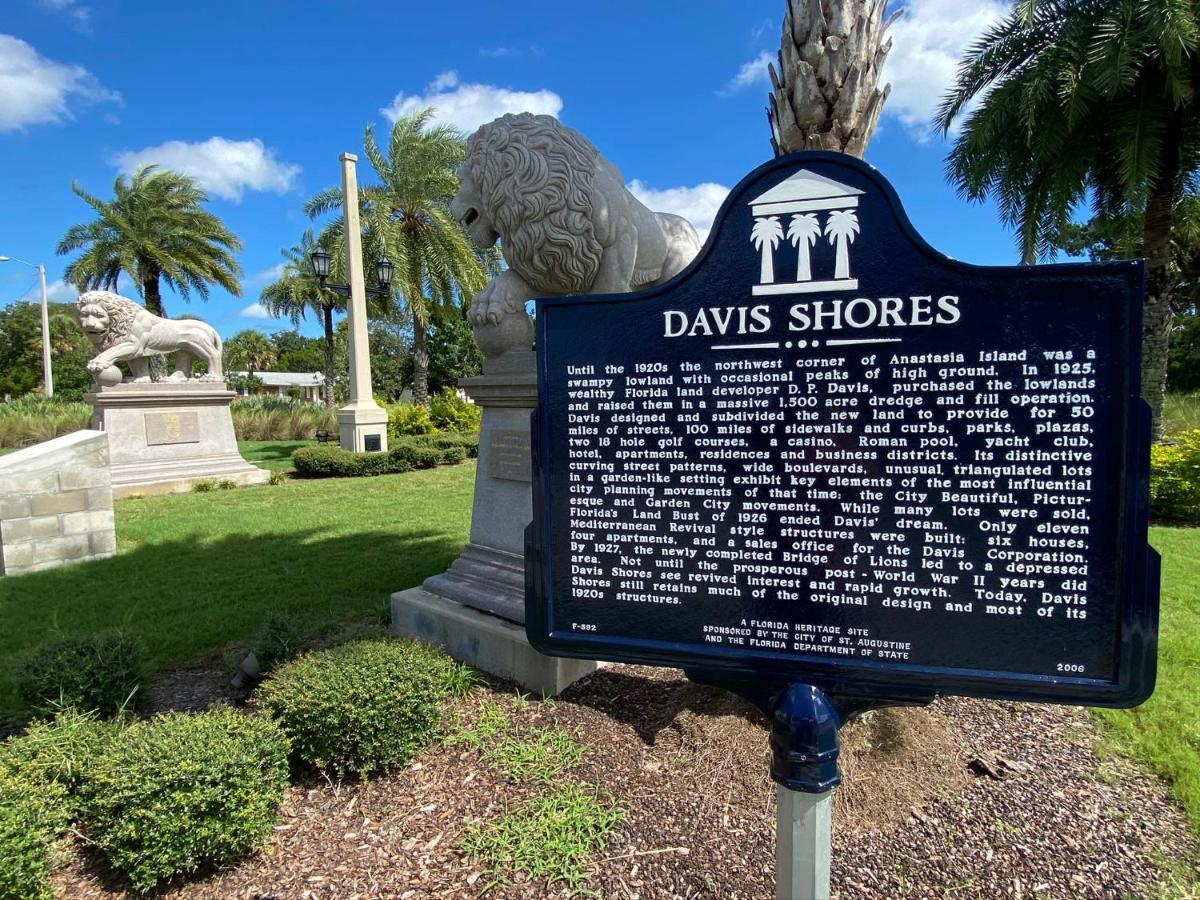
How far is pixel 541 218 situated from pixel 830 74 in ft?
5.76

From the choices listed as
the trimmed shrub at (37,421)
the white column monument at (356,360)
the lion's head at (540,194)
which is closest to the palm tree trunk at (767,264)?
the lion's head at (540,194)

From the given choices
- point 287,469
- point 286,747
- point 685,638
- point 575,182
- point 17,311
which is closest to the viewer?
point 685,638

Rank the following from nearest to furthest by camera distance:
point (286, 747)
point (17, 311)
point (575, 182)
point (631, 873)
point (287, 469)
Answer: point (631, 873) → point (286, 747) → point (575, 182) → point (287, 469) → point (17, 311)

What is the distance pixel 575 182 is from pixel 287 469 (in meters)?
12.9

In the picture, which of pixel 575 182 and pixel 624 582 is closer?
pixel 624 582

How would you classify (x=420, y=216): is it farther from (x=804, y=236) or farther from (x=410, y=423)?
(x=804, y=236)

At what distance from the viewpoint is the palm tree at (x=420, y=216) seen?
2148 cm

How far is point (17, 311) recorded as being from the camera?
1937 inches

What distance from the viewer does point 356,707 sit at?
301 centimetres

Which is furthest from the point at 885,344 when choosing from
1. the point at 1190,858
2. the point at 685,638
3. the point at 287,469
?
the point at 287,469

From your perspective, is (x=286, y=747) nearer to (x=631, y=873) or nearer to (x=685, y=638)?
(x=631, y=873)

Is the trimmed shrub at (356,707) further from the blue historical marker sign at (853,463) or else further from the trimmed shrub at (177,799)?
the blue historical marker sign at (853,463)

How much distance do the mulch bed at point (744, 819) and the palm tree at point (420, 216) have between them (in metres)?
20.0

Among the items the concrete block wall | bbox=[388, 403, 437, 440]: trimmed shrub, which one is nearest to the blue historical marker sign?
the concrete block wall
